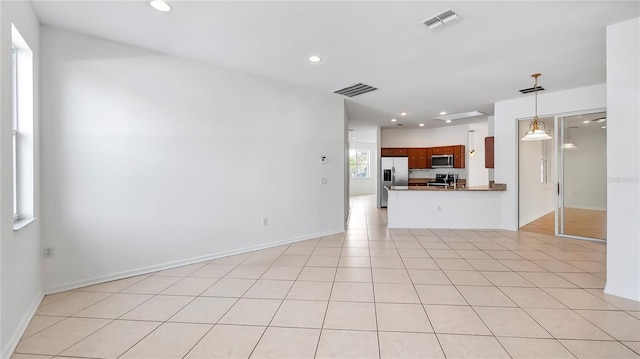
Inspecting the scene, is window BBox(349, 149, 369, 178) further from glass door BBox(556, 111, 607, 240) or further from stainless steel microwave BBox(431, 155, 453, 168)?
glass door BBox(556, 111, 607, 240)

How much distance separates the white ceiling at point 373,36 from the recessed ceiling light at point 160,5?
7 centimetres

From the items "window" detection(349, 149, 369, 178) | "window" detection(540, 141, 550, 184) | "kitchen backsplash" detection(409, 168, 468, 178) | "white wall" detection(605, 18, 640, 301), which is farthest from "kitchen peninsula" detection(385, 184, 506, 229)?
"window" detection(349, 149, 369, 178)

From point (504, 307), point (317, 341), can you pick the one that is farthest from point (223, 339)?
point (504, 307)

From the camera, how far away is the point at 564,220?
497 centimetres

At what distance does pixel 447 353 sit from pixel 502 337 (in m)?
0.52

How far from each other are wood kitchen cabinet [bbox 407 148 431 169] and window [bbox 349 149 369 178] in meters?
4.33

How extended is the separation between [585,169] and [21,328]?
7858 millimetres

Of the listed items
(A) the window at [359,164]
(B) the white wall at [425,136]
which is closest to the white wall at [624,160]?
(B) the white wall at [425,136]

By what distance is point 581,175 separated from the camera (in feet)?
16.1

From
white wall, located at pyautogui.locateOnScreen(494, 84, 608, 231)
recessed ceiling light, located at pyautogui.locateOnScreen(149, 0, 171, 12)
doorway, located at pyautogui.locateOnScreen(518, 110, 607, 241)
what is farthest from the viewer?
white wall, located at pyautogui.locateOnScreen(494, 84, 608, 231)

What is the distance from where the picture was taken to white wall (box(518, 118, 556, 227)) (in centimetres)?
569

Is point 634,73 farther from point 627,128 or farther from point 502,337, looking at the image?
point 502,337

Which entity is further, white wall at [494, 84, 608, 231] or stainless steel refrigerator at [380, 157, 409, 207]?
stainless steel refrigerator at [380, 157, 409, 207]

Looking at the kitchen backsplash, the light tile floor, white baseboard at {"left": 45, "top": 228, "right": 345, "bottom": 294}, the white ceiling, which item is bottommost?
the light tile floor
